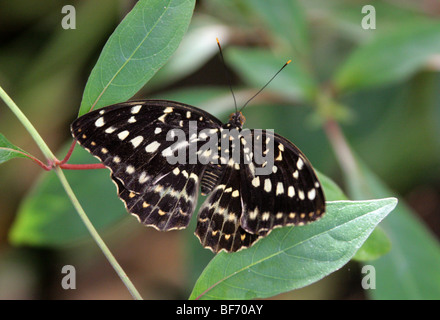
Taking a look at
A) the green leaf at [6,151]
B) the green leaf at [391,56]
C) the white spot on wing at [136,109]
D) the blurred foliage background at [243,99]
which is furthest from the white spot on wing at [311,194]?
the green leaf at [391,56]

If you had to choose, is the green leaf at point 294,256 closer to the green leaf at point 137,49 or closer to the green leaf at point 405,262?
the green leaf at point 137,49

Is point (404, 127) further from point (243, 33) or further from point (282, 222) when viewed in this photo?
point (282, 222)

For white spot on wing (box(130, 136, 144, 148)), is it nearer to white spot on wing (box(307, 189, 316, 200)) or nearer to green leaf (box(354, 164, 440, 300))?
white spot on wing (box(307, 189, 316, 200))

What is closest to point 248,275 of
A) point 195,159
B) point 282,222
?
point 282,222

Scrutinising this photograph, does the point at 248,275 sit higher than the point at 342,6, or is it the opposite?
the point at 342,6

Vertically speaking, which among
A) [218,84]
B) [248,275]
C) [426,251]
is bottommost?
[248,275]

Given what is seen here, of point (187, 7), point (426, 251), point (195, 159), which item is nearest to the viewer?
point (187, 7)

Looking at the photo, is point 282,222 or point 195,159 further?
point 195,159

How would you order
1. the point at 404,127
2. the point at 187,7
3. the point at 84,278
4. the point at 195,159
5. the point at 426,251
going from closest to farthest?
the point at 187,7
the point at 195,159
the point at 426,251
the point at 404,127
the point at 84,278
